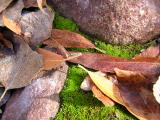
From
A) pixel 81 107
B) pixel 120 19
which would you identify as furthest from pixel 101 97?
pixel 120 19

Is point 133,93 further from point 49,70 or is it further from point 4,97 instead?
point 4,97

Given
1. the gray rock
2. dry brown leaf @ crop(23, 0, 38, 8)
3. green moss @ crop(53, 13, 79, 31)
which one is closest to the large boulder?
green moss @ crop(53, 13, 79, 31)

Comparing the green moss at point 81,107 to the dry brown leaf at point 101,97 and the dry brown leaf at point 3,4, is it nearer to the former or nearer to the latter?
the dry brown leaf at point 101,97

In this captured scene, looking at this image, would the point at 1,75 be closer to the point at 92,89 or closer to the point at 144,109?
the point at 92,89

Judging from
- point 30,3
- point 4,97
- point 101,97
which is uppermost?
point 30,3

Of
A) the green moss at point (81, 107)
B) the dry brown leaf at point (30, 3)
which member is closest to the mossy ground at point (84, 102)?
the green moss at point (81, 107)
